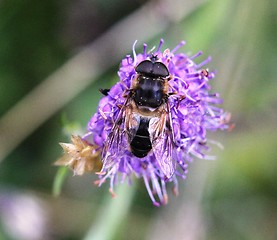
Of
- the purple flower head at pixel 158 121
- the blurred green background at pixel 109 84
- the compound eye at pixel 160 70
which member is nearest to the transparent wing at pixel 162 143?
the purple flower head at pixel 158 121

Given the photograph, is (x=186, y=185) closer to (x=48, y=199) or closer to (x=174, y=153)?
(x=48, y=199)

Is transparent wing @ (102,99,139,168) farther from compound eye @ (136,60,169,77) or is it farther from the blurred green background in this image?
the blurred green background

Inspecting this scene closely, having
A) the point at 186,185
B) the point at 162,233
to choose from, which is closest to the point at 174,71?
the point at 186,185

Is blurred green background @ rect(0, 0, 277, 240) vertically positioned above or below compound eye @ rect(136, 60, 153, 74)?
above

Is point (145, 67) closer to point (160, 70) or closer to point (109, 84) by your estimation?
point (160, 70)

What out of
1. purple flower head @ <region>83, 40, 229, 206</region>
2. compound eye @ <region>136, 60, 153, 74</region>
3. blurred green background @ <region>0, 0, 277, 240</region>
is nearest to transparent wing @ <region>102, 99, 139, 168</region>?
purple flower head @ <region>83, 40, 229, 206</region>

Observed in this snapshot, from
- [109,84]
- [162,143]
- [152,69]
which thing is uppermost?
[109,84]

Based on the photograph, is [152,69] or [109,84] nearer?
[152,69]

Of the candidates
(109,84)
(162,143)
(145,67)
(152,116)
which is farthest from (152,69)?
(109,84)
